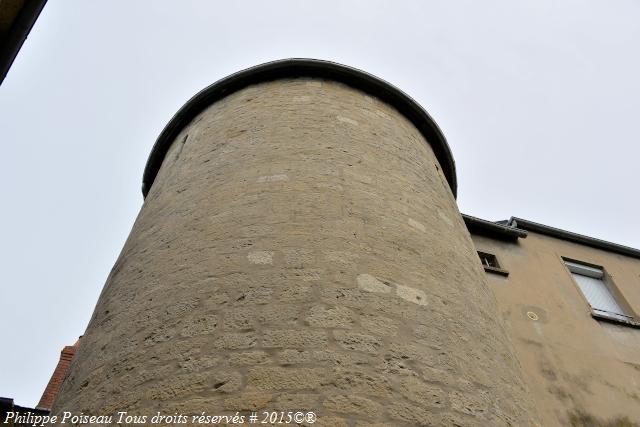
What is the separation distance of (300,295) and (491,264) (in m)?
6.29

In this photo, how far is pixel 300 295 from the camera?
9.70ft

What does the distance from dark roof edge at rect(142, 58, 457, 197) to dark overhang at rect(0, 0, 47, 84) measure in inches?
104

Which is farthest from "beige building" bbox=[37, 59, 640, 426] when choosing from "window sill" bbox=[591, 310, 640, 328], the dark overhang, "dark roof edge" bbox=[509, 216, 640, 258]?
"dark roof edge" bbox=[509, 216, 640, 258]

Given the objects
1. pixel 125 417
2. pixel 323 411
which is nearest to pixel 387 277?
pixel 323 411

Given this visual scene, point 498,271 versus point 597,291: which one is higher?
point 597,291

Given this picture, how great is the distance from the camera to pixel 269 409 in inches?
93.6

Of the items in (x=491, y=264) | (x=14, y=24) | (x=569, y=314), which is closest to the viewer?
(x=14, y=24)

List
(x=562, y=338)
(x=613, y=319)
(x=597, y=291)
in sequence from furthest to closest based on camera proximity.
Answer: (x=597, y=291) → (x=613, y=319) → (x=562, y=338)

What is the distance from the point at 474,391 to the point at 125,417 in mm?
1928

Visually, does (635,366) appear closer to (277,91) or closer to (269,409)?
(277,91)

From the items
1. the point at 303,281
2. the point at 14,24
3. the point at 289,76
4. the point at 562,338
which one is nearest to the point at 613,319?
the point at 562,338

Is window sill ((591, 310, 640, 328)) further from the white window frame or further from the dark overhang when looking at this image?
the dark overhang

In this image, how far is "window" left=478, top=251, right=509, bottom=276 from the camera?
7.94 metres

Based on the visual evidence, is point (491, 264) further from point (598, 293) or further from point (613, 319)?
point (598, 293)
